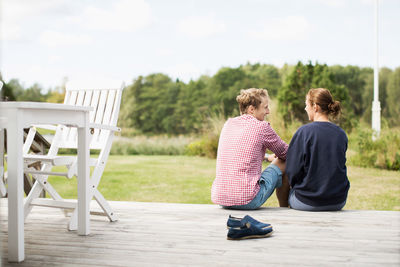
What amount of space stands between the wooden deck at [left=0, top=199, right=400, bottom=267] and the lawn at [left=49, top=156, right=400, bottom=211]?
2842 millimetres

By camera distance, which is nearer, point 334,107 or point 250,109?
point 334,107

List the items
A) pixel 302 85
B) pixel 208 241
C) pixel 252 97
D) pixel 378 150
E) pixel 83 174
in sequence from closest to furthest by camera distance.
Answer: pixel 208 241, pixel 83 174, pixel 252 97, pixel 378 150, pixel 302 85

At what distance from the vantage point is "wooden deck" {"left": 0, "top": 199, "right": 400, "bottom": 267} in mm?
1925

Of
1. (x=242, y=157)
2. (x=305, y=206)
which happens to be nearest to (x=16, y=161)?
(x=242, y=157)

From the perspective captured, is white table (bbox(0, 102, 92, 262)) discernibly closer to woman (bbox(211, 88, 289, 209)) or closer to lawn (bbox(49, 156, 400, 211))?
woman (bbox(211, 88, 289, 209))

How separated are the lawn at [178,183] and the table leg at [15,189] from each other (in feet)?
13.2

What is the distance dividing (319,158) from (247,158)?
0.47m

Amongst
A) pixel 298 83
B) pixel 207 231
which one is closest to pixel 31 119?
pixel 207 231

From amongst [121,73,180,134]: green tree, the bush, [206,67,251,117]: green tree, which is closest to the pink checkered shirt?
the bush

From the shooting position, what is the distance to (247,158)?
2928mm

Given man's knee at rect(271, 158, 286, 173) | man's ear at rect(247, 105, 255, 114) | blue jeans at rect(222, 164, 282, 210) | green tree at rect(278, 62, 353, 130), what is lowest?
blue jeans at rect(222, 164, 282, 210)

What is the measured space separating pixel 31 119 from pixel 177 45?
436 inches

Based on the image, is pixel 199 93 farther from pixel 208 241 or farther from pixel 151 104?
pixel 208 241

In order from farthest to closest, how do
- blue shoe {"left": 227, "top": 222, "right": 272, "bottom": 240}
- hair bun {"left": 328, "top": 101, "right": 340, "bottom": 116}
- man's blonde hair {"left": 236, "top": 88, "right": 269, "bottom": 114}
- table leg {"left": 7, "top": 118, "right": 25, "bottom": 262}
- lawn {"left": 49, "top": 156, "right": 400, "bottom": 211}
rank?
lawn {"left": 49, "top": 156, "right": 400, "bottom": 211}, man's blonde hair {"left": 236, "top": 88, "right": 269, "bottom": 114}, hair bun {"left": 328, "top": 101, "right": 340, "bottom": 116}, blue shoe {"left": 227, "top": 222, "right": 272, "bottom": 240}, table leg {"left": 7, "top": 118, "right": 25, "bottom": 262}
